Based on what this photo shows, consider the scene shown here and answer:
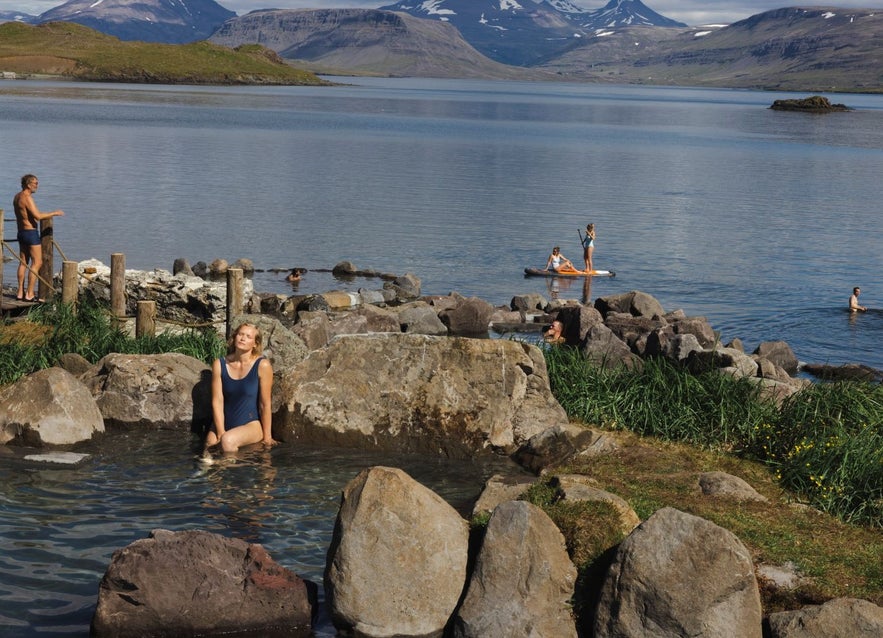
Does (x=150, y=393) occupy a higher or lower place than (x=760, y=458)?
higher

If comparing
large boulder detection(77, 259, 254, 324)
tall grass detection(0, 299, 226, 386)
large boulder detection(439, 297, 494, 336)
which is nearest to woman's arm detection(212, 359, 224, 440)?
tall grass detection(0, 299, 226, 386)

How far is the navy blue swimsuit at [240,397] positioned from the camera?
1598cm

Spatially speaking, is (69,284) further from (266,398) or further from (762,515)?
(762,515)

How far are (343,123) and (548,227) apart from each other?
87640 mm

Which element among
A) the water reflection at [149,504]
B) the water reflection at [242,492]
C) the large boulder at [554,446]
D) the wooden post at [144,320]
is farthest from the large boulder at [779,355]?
the water reflection at [242,492]

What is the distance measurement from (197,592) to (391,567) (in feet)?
6.39

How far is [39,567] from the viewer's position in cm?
1190

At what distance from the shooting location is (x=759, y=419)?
16.6 meters

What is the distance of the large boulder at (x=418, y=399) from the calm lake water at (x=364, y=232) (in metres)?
0.71

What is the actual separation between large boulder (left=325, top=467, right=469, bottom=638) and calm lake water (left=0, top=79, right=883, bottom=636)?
152 cm

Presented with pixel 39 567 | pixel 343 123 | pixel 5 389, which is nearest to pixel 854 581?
pixel 39 567

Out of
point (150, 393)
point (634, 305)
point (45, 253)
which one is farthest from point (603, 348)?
point (45, 253)

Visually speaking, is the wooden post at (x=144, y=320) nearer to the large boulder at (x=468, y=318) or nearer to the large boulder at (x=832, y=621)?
the large boulder at (x=468, y=318)

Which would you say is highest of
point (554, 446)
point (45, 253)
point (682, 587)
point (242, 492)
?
point (45, 253)
